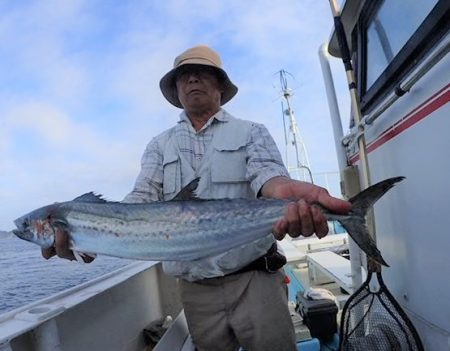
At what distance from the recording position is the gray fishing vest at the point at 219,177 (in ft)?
8.55

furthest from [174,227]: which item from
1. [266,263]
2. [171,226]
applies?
[266,263]

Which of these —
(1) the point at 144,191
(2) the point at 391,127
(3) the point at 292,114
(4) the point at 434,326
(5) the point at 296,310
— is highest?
(3) the point at 292,114

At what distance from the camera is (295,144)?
13.9 metres

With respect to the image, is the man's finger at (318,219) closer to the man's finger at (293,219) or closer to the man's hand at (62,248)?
the man's finger at (293,219)

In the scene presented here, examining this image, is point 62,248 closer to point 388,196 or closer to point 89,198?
point 89,198

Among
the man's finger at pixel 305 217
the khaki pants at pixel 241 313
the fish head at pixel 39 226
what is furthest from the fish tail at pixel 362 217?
the fish head at pixel 39 226

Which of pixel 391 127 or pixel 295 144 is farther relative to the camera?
pixel 295 144

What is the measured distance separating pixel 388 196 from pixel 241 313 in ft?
4.20

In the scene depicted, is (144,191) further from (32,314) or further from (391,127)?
(391,127)

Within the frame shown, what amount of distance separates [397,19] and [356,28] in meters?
0.85

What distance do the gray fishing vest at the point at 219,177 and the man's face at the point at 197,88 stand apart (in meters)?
0.19

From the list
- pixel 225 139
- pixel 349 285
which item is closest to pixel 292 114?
pixel 349 285

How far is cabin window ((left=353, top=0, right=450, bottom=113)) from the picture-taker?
79.0 inches

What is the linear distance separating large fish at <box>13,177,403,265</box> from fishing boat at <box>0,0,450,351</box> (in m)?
0.56
